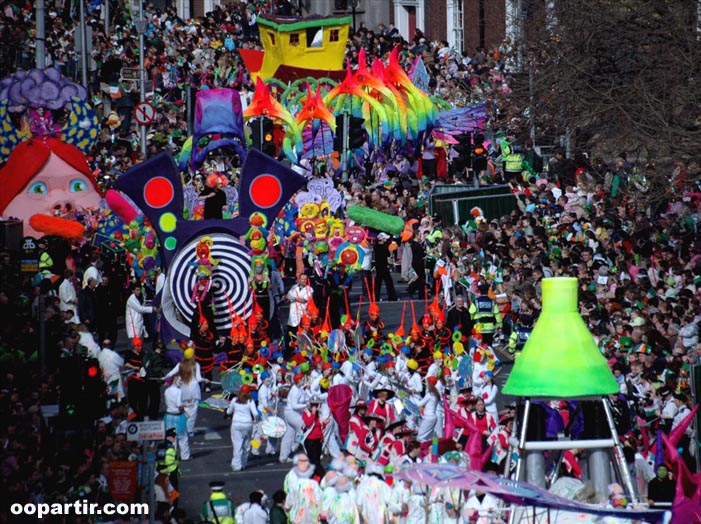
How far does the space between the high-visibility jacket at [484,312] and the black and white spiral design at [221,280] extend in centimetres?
347

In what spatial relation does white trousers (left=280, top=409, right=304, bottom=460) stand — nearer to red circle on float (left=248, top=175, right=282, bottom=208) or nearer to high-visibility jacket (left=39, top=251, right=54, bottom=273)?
red circle on float (left=248, top=175, right=282, bottom=208)

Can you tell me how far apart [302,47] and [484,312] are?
2318cm

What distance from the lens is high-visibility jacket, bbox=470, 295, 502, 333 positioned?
29.3m

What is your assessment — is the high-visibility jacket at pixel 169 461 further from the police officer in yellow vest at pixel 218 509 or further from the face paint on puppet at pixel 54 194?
the face paint on puppet at pixel 54 194

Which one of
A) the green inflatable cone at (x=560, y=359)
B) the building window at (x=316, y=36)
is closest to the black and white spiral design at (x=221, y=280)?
the green inflatable cone at (x=560, y=359)

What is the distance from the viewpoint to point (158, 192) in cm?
2997

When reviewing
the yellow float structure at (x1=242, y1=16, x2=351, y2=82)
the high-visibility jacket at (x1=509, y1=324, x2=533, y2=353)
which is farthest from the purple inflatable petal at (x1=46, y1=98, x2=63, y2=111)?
the yellow float structure at (x1=242, y1=16, x2=351, y2=82)

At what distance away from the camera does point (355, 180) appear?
139 feet

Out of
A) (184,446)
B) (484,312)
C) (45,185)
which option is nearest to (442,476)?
(184,446)

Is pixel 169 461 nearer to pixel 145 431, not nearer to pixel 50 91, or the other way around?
pixel 145 431

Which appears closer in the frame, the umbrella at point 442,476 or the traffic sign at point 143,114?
the umbrella at point 442,476

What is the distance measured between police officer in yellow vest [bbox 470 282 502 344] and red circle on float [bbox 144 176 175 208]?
5.04 metres

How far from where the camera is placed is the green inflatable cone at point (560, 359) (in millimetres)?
17356

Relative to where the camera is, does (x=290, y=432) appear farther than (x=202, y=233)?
No
